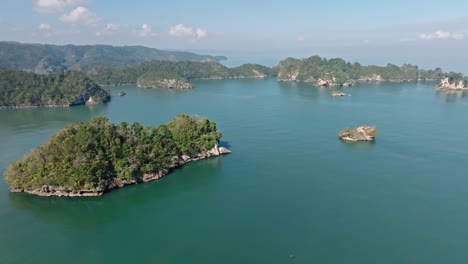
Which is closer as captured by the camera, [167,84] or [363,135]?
[363,135]

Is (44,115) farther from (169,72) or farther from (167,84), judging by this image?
(169,72)

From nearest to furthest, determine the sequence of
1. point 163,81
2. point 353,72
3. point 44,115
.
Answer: point 44,115, point 163,81, point 353,72

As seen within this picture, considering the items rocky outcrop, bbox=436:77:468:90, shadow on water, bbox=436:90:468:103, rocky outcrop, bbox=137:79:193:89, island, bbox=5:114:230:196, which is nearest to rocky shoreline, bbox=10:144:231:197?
island, bbox=5:114:230:196

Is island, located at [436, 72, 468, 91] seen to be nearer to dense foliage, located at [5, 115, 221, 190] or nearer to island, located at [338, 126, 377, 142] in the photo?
island, located at [338, 126, 377, 142]

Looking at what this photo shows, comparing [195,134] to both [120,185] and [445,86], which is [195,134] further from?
[445,86]

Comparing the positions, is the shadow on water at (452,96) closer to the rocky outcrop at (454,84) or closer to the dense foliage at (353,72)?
the rocky outcrop at (454,84)

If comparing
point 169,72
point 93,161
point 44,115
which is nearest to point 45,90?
point 44,115

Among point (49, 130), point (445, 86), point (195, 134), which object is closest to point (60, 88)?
point (49, 130)
